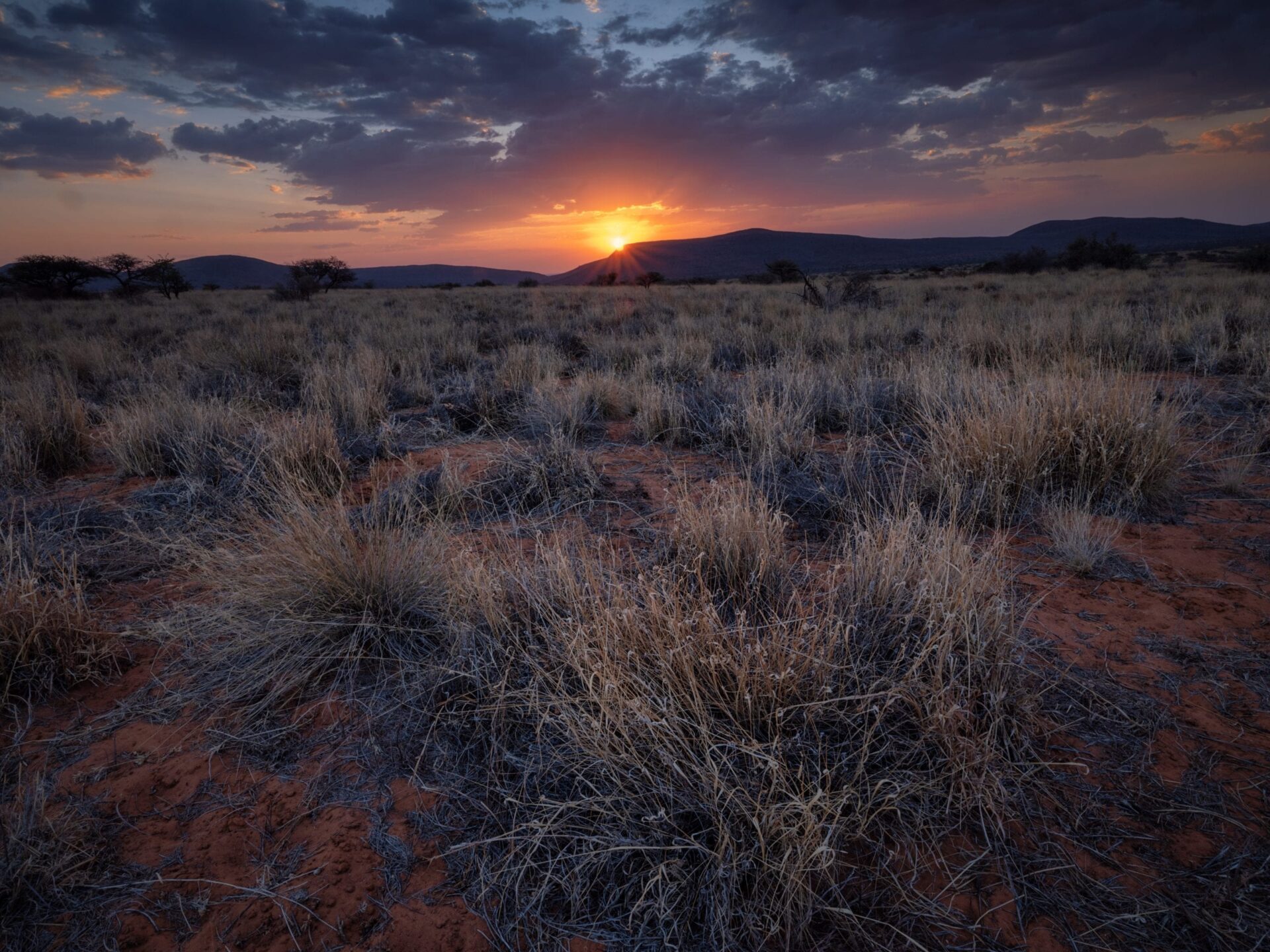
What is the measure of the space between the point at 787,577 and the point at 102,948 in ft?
8.10

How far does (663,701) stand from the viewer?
177cm

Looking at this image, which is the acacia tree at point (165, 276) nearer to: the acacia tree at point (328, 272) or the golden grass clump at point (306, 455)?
the acacia tree at point (328, 272)

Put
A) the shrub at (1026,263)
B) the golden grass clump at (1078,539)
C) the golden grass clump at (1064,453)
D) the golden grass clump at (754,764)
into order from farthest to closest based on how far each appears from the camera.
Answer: the shrub at (1026,263)
the golden grass clump at (1064,453)
the golden grass clump at (1078,539)
the golden grass clump at (754,764)

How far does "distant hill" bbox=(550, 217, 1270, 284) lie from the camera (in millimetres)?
92250

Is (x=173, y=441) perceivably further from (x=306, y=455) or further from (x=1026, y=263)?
(x=1026, y=263)

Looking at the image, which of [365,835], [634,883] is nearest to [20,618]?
[365,835]

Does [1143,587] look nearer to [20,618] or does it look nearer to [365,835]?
[365,835]

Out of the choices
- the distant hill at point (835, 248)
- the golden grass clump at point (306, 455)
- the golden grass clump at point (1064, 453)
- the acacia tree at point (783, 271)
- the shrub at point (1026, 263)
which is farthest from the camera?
the distant hill at point (835, 248)

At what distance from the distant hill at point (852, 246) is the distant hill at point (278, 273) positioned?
97.9ft

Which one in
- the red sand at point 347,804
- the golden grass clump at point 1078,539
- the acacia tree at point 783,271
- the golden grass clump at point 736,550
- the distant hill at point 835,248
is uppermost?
the distant hill at point 835,248

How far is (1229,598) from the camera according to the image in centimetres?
270

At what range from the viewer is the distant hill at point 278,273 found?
120188 mm

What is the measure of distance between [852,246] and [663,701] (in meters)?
114

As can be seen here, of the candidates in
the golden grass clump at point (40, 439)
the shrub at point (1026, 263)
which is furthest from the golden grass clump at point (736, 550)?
the shrub at point (1026, 263)
